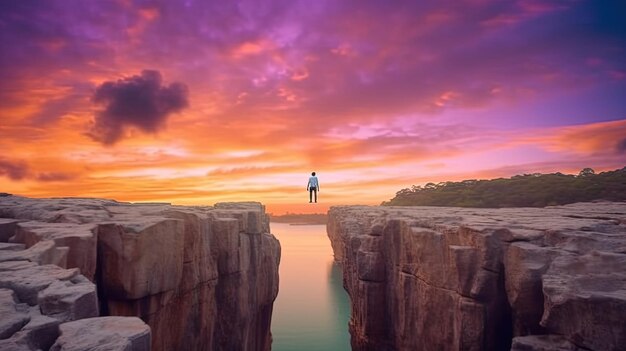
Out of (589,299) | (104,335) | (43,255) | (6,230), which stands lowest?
(589,299)

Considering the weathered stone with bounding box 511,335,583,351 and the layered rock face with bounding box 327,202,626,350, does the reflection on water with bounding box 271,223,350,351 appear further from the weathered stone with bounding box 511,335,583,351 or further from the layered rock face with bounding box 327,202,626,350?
the weathered stone with bounding box 511,335,583,351

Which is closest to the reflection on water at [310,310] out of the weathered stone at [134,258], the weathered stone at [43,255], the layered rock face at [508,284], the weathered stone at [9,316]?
the layered rock face at [508,284]

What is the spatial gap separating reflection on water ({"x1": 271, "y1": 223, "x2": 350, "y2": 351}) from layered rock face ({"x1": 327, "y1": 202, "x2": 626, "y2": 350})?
16.6m

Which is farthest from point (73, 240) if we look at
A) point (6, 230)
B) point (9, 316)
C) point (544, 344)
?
point (544, 344)

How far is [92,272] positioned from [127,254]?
0.80 metres

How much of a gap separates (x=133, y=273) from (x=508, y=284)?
30.0ft

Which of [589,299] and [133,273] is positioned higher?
[133,273]

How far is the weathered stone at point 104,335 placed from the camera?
4395 mm

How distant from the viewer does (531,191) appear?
52812mm

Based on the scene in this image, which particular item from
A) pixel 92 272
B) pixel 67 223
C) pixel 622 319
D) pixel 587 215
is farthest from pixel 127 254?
pixel 587 215

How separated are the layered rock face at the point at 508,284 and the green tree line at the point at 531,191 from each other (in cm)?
3595

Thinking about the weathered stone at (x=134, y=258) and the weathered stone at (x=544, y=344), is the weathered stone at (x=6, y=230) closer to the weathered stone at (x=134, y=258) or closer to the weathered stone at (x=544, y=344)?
the weathered stone at (x=134, y=258)

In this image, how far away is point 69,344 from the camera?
173 inches

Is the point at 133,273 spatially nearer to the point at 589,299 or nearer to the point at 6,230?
the point at 6,230
